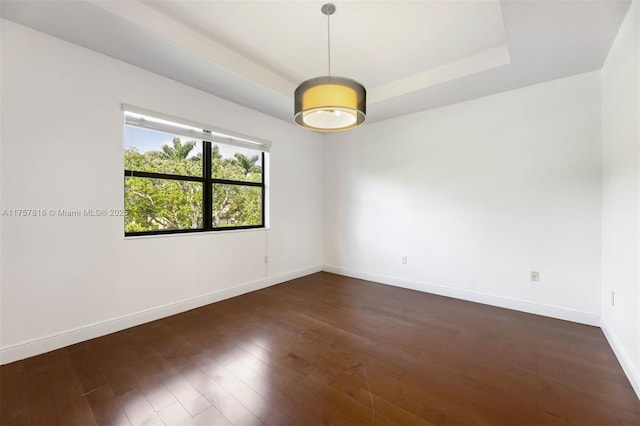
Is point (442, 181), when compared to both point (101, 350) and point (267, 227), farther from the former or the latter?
point (101, 350)

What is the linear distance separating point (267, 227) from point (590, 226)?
381cm

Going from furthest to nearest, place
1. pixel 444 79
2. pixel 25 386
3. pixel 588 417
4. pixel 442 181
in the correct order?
pixel 442 181, pixel 444 79, pixel 25 386, pixel 588 417

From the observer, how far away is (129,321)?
2.69 m

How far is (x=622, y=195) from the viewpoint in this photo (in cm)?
211

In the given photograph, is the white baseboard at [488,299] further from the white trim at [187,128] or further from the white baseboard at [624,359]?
the white trim at [187,128]

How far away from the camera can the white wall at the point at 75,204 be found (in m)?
2.11

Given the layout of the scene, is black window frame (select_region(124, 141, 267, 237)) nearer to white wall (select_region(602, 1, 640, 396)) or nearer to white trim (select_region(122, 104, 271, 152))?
white trim (select_region(122, 104, 271, 152))

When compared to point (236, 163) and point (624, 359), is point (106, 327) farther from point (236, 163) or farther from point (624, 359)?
point (624, 359)

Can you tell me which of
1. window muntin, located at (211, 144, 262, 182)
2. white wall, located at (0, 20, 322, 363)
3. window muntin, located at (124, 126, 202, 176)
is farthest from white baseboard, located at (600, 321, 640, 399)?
window muntin, located at (124, 126, 202, 176)

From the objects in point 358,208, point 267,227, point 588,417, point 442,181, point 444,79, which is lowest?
point 588,417

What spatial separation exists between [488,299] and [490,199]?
1.24m

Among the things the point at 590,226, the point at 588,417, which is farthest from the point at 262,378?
the point at 590,226

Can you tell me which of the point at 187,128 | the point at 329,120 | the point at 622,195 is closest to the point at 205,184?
the point at 187,128

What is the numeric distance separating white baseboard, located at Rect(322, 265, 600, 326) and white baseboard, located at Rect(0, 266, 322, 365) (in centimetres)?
193
